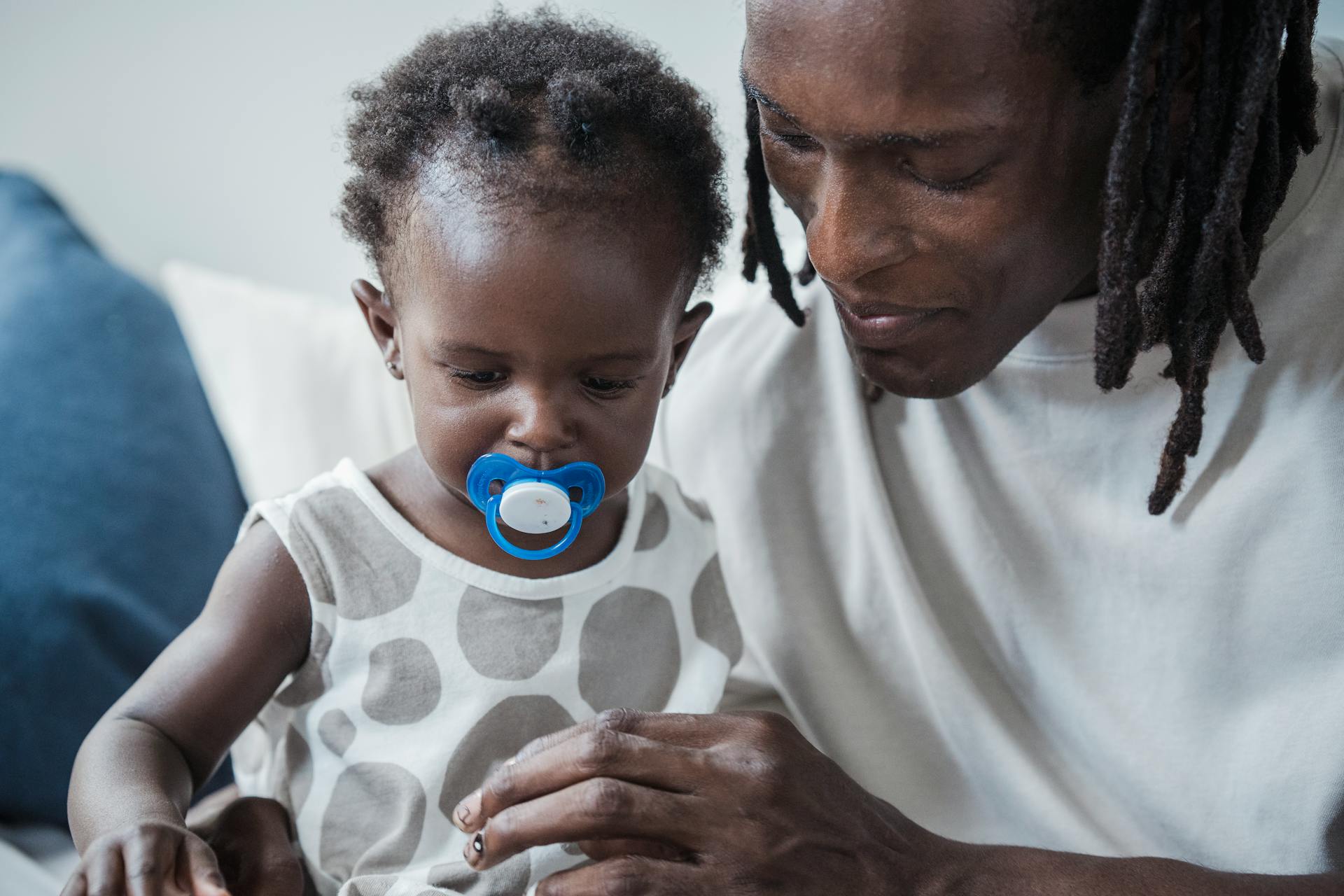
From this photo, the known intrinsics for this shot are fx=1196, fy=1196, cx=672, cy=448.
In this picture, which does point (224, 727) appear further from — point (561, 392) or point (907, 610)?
point (907, 610)

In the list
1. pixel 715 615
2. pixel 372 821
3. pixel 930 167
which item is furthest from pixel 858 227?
pixel 372 821

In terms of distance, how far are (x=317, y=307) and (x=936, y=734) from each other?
1043 mm

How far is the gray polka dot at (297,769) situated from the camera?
1.02m

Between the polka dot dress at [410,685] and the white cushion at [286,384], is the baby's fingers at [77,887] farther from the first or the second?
the white cushion at [286,384]

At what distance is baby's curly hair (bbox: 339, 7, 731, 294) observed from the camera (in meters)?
0.92

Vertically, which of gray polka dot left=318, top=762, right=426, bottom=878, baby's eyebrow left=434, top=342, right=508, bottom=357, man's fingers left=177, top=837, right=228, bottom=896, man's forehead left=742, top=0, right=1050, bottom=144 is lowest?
gray polka dot left=318, top=762, right=426, bottom=878

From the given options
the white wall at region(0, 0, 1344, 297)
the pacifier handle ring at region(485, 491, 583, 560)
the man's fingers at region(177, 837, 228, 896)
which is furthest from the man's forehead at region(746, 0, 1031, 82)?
the white wall at region(0, 0, 1344, 297)

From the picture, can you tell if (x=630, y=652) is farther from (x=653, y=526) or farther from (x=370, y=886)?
(x=370, y=886)

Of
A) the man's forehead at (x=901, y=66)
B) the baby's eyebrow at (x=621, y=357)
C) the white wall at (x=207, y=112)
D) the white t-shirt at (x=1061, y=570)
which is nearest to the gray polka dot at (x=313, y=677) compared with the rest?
the baby's eyebrow at (x=621, y=357)

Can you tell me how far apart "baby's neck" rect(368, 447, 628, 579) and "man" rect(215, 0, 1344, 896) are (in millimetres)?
203

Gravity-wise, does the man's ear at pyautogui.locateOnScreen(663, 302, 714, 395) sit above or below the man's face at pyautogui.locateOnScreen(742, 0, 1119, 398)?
below

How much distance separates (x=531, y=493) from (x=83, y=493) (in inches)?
28.3

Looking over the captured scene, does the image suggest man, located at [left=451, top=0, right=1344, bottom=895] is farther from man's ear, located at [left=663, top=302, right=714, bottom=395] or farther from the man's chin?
man's ear, located at [left=663, top=302, right=714, bottom=395]

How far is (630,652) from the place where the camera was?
108cm
